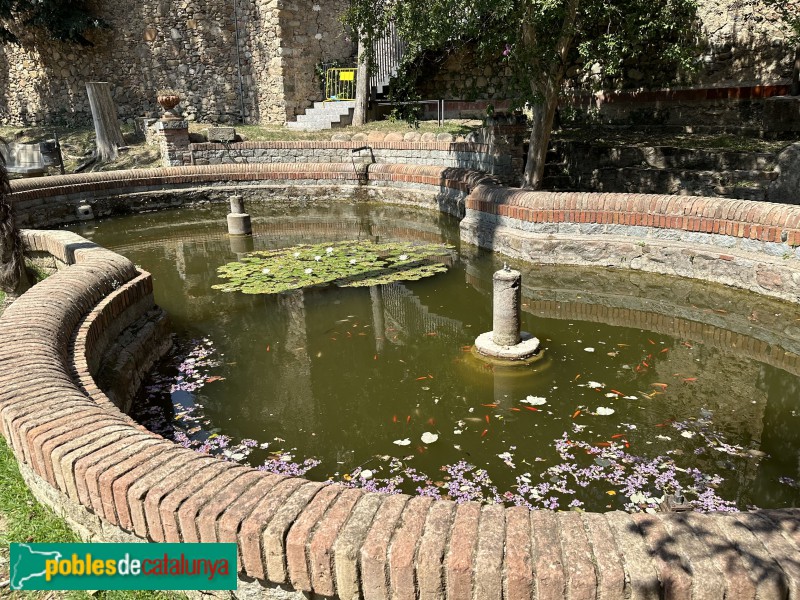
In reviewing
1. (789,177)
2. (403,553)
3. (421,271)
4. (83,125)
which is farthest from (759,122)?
(83,125)

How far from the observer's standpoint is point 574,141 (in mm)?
11688

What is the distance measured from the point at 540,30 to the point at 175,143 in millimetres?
9081

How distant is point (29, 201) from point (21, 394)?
10.0 metres

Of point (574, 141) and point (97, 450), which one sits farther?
point (574, 141)

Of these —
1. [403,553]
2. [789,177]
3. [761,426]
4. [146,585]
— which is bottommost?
[761,426]

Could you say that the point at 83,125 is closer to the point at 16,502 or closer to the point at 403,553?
the point at 16,502

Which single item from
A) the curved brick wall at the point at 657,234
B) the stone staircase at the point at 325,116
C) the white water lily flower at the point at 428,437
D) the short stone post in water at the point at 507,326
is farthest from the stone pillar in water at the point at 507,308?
the stone staircase at the point at 325,116

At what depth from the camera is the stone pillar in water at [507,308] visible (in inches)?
216

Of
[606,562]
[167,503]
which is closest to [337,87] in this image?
[167,503]

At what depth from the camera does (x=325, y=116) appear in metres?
18.3

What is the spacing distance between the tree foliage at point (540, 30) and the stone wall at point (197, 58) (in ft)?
32.3

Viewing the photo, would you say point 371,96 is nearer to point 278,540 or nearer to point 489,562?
point 278,540

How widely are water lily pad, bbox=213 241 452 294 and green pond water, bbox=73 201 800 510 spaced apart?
23cm

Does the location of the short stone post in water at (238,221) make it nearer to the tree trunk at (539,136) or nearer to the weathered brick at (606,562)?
the tree trunk at (539,136)
